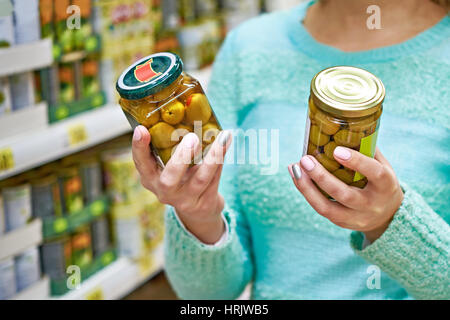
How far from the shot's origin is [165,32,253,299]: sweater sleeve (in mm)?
833

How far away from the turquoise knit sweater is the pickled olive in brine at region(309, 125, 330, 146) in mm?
172

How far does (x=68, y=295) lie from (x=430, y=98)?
120 cm

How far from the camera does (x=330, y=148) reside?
1.95 feet

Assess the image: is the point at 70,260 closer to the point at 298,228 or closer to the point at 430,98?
the point at 298,228

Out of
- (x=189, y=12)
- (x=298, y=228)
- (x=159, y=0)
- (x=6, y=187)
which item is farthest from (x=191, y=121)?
(x=189, y=12)

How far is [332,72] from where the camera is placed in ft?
2.08

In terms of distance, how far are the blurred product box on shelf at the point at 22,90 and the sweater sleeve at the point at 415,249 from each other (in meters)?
0.99

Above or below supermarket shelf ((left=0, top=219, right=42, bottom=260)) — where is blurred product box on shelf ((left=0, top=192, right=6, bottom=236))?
above

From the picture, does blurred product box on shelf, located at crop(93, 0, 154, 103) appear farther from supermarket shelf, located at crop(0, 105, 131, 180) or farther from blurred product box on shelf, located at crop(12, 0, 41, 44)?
blurred product box on shelf, located at crop(12, 0, 41, 44)

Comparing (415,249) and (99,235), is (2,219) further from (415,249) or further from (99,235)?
(415,249)

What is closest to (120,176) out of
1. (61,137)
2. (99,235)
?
(99,235)

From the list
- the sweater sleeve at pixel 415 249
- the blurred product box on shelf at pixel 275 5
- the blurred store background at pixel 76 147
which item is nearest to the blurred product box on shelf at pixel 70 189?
the blurred store background at pixel 76 147

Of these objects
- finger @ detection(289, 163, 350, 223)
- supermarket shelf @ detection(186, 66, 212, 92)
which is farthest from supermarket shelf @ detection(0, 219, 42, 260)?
finger @ detection(289, 163, 350, 223)

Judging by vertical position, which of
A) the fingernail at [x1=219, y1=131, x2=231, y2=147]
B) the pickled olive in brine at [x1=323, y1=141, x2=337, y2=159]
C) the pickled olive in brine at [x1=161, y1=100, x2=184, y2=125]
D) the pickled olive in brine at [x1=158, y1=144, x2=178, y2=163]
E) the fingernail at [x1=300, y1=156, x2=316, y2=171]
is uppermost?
the pickled olive in brine at [x1=161, y1=100, x2=184, y2=125]
